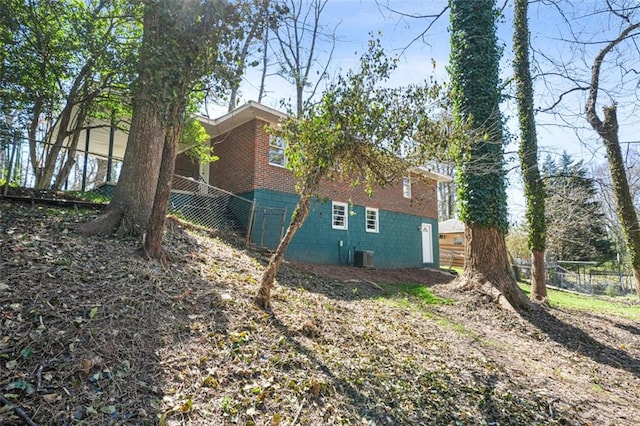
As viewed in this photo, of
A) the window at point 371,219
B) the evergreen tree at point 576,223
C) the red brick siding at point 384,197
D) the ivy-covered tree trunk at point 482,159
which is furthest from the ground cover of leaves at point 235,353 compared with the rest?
the evergreen tree at point 576,223

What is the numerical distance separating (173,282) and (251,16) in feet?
12.1

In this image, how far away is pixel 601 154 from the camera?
9.52 metres

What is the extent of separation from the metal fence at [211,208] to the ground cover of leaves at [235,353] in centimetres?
311

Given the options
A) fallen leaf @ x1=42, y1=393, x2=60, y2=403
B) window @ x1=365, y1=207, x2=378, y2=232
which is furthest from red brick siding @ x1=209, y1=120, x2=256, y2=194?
fallen leaf @ x1=42, y1=393, x2=60, y2=403

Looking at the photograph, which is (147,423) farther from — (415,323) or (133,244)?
(415,323)

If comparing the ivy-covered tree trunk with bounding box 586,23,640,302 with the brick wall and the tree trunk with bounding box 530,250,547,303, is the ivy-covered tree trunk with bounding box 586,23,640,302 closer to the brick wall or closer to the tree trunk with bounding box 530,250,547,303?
the tree trunk with bounding box 530,250,547,303

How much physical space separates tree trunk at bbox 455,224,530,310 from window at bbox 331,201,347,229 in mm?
5480

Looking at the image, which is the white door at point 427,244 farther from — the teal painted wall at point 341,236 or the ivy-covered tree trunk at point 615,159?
the ivy-covered tree trunk at point 615,159

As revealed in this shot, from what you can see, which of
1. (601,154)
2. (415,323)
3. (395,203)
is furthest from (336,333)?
(395,203)

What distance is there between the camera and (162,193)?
4785 mm

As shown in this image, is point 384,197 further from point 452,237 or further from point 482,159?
point 452,237

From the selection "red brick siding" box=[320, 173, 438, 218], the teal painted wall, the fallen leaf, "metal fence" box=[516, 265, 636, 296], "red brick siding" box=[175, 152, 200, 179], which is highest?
"red brick siding" box=[175, 152, 200, 179]

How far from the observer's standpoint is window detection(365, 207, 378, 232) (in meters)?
14.2

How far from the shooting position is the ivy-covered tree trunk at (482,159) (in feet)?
25.2
